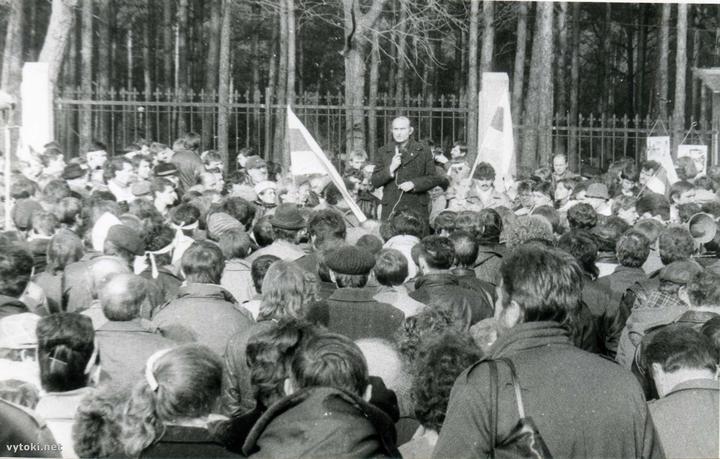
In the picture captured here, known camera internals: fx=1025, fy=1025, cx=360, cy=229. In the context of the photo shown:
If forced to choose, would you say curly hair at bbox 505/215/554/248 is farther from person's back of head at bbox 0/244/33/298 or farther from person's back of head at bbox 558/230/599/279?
person's back of head at bbox 0/244/33/298

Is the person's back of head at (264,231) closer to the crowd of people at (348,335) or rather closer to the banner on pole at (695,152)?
the crowd of people at (348,335)

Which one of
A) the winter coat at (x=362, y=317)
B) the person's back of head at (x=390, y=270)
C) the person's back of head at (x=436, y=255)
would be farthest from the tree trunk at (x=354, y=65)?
the winter coat at (x=362, y=317)

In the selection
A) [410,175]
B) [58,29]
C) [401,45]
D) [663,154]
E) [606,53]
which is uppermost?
[606,53]

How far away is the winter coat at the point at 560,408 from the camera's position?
119 inches

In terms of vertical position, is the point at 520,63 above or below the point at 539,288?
above

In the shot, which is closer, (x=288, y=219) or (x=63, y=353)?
(x=63, y=353)

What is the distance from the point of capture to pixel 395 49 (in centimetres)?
4109

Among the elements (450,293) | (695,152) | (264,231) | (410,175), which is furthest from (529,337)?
(695,152)

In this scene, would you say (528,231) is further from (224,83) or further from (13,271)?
(224,83)

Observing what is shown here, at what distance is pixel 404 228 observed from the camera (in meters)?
7.20

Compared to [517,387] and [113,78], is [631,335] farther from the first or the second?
[113,78]

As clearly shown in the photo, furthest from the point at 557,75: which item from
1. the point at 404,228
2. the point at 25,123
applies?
the point at 404,228

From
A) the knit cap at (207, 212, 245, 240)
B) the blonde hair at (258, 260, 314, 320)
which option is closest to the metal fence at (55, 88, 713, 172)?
the knit cap at (207, 212, 245, 240)

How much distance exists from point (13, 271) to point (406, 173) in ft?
17.9
